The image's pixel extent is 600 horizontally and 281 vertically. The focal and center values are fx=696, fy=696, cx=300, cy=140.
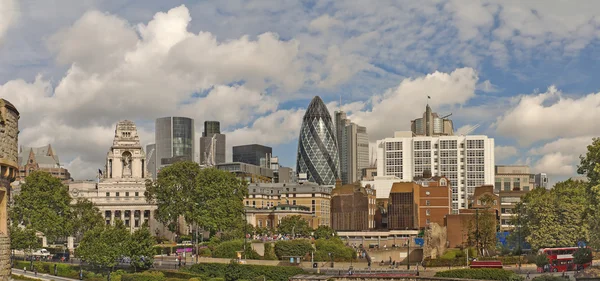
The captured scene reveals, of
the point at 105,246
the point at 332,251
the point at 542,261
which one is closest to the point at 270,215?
the point at 332,251

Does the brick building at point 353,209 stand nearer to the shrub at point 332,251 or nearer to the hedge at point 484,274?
the shrub at point 332,251

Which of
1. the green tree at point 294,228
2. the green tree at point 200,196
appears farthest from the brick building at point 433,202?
the green tree at point 200,196

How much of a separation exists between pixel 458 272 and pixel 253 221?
107001 millimetres

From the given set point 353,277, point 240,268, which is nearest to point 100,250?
point 240,268

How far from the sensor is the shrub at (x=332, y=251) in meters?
105

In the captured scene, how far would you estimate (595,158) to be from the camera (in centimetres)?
6788

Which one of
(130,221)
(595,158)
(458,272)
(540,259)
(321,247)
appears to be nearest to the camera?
(595,158)

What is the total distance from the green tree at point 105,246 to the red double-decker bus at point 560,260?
168 ft

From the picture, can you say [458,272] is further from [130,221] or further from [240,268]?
[130,221]

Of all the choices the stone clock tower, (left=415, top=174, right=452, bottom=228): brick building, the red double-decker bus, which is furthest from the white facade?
the red double-decker bus

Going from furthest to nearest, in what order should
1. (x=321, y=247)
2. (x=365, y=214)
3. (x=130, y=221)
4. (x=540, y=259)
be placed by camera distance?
(x=130, y=221)
(x=365, y=214)
(x=321, y=247)
(x=540, y=259)

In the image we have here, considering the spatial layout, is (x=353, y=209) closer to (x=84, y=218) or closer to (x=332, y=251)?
(x=332, y=251)

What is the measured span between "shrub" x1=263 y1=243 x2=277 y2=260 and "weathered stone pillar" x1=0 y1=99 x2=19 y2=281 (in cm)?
6370

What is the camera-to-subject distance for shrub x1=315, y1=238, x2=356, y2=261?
105 m
